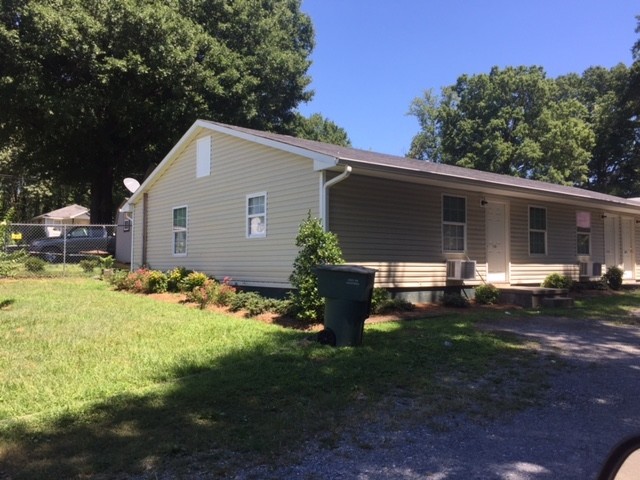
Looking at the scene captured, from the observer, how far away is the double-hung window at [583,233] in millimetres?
16578

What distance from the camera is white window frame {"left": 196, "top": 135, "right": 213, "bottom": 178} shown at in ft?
47.4

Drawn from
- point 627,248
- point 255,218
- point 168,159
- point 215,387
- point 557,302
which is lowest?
point 215,387

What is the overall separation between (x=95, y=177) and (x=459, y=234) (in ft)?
69.3

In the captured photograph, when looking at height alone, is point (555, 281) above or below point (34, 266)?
below

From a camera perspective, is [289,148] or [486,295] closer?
[289,148]

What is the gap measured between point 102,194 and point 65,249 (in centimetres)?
976

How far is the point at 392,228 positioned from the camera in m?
11.6

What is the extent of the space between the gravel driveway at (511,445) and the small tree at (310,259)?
4.45 meters

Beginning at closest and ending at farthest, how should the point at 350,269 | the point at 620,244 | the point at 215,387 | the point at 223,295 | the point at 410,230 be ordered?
the point at 215,387
the point at 350,269
the point at 223,295
the point at 410,230
the point at 620,244

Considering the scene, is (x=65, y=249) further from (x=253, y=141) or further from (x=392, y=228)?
(x=392, y=228)

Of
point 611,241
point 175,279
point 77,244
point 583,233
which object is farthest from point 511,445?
point 77,244

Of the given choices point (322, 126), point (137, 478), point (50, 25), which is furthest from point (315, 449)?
point (322, 126)

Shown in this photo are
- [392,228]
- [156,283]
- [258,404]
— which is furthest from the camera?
[156,283]

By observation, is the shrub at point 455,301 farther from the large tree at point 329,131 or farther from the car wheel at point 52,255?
the large tree at point 329,131
